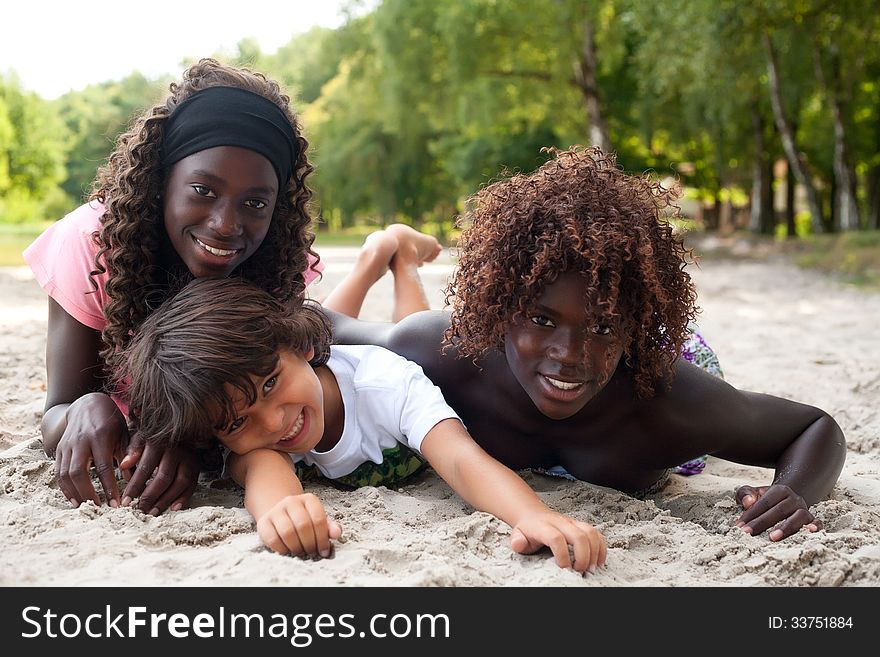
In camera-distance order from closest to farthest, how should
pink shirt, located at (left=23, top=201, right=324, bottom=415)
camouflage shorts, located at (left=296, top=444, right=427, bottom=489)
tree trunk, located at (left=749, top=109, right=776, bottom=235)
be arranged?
camouflage shorts, located at (left=296, top=444, right=427, bottom=489), pink shirt, located at (left=23, top=201, right=324, bottom=415), tree trunk, located at (left=749, top=109, right=776, bottom=235)

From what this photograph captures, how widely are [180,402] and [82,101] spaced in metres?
47.8

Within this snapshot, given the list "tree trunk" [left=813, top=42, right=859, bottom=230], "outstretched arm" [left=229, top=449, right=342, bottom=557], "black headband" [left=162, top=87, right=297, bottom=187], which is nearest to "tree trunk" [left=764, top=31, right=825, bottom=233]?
"tree trunk" [left=813, top=42, right=859, bottom=230]

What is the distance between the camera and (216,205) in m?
2.87

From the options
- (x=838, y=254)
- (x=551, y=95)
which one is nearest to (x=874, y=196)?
(x=551, y=95)

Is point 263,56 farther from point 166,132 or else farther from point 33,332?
point 166,132

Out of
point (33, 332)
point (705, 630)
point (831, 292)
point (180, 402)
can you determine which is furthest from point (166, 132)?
point (831, 292)

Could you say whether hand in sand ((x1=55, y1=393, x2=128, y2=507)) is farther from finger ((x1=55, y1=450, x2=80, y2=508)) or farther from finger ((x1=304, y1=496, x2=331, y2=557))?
finger ((x1=304, y1=496, x2=331, y2=557))

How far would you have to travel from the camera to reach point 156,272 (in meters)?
3.07

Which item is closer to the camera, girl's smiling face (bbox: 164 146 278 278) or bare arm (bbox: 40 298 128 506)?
bare arm (bbox: 40 298 128 506)

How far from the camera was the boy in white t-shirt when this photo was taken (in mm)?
2295

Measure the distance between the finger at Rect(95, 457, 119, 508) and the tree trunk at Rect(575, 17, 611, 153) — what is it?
1627cm

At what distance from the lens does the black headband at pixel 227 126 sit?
115 inches

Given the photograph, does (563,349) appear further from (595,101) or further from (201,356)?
(595,101)

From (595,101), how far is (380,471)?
53.6 feet
